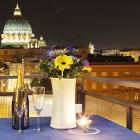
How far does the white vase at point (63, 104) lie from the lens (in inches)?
85.2

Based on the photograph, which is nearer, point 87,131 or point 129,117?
point 87,131

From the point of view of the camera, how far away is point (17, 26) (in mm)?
81188

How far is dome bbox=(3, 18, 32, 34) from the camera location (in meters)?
80.6

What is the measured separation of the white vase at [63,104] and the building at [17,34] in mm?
77753

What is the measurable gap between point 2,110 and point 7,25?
261ft

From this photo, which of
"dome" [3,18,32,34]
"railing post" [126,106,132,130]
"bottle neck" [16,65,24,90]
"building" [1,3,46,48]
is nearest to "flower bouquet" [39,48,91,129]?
"bottle neck" [16,65,24,90]

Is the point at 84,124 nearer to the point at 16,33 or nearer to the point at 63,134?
the point at 63,134

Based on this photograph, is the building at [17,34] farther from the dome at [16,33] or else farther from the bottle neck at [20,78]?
the bottle neck at [20,78]

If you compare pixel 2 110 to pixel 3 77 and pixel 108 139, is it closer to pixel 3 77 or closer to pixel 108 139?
pixel 3 77

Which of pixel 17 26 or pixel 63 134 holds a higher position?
pixel 17 26

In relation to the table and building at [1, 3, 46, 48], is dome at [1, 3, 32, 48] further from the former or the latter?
the table

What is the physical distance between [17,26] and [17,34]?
67.8 inches

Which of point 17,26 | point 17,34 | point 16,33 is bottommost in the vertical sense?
point 17,34

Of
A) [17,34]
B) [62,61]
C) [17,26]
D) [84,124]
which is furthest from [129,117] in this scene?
[17,26]
